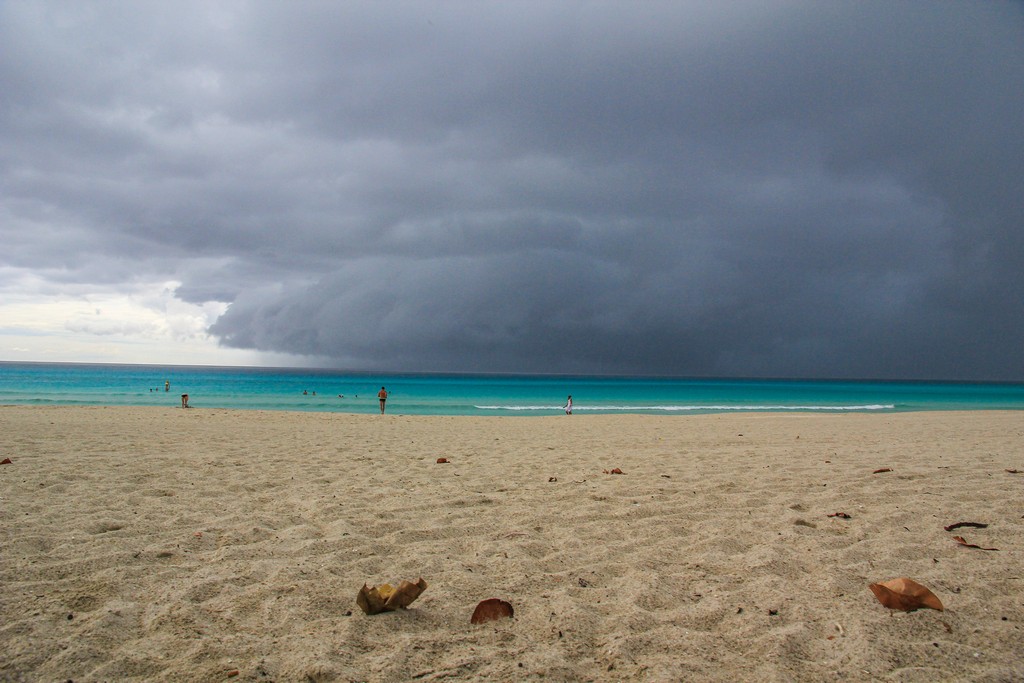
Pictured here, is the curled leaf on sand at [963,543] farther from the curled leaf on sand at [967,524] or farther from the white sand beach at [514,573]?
the curled leaf on sand at [967,524]

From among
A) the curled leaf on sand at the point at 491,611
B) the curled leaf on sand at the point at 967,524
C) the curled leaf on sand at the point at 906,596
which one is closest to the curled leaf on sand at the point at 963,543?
the curled leaf on sand at the point at 967,524

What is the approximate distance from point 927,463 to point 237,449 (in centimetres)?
1182

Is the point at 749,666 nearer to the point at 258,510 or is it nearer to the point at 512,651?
the point at 512,651

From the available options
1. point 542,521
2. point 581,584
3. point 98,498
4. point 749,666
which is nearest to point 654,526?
point 542,521

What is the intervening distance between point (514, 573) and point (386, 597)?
99cm

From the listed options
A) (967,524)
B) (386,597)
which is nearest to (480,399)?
(967,524)

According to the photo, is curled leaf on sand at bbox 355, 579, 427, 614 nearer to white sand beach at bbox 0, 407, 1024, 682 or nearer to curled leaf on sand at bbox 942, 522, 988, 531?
white sand beach at bbox 0, 407, 1024, 682

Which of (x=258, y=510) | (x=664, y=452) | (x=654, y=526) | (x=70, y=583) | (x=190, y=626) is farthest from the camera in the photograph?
(x=664, y=452)

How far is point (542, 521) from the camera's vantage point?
18.0ft

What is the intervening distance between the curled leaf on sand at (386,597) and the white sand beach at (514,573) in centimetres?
5

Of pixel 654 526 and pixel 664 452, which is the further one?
pixel 664 452

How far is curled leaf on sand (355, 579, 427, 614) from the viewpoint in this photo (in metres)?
3.54

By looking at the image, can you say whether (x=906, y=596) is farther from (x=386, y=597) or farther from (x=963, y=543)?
(x=386, y=597)

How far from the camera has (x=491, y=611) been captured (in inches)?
139
